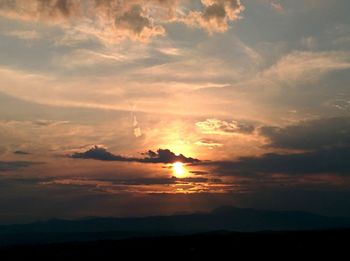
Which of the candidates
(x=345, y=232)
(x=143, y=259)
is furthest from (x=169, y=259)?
Answer: (x=345, y=232)

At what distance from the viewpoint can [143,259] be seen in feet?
349

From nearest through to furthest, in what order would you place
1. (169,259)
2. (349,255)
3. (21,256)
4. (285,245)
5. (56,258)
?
(349,255) → (169,259) → (285,245) → (56,258) → (21,256)

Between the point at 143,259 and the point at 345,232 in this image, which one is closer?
the point at 143,259

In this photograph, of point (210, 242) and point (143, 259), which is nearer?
point (143, 259)

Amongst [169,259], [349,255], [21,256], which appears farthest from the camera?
[21,256]

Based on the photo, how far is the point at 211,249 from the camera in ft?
361

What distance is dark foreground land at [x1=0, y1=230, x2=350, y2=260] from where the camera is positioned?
98875 millimetres

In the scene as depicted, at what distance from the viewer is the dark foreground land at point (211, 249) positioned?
324 feet

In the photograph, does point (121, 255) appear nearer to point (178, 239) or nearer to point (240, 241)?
point (178, 239)

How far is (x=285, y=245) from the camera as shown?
109m

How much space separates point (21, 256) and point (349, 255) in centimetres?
8868

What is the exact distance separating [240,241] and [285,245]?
54.1 feet

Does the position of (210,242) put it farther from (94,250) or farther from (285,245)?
(94,250)

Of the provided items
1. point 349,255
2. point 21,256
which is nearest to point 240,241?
point 349,255
